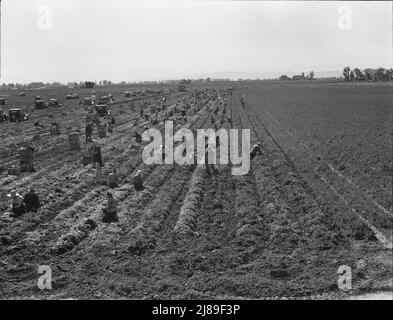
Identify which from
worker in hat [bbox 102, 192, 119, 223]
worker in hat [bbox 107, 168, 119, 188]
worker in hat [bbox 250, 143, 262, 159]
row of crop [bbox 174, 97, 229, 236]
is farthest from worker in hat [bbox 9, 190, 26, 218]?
worker in hat [bbox 250, 143, 262, 159]

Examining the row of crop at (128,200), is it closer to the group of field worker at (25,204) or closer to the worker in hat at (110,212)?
the worker in hat at (110,212)

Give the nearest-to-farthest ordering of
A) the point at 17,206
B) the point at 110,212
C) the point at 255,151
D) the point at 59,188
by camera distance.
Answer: the point at 110,212
the point at 17,206
the point at 59,188
the point at 255,151

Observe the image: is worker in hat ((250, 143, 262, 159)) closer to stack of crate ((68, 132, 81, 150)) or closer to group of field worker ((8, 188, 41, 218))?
stack of crate ((68, 132, 81, 150))

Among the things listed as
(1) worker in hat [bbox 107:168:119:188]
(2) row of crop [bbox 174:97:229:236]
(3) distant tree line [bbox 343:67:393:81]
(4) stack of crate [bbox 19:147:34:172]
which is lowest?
(2) row of crop [bbox 174:97:229:236]

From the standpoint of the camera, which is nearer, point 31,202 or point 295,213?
point 295,213

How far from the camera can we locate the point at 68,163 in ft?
79.9

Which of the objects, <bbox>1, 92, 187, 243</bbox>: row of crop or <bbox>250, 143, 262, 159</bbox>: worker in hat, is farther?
<bbox>250, 143, 262, 159</bbox>: worker in hat

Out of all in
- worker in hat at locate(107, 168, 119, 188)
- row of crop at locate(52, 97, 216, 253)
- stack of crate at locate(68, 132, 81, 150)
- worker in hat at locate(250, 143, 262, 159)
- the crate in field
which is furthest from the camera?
stack of crate at locate(68, 132, 81, 150)

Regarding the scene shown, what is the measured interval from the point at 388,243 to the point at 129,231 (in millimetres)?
6922

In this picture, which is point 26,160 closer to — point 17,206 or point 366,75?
point 17,206

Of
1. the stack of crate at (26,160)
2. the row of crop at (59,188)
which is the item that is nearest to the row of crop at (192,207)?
the row of crop at (59,188)

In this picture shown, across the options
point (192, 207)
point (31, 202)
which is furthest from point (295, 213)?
point (31, 202)

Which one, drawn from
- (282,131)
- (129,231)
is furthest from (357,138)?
(129,231)

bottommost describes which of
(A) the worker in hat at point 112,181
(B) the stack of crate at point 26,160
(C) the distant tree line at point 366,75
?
(A) the worker in hat at point 112,181
